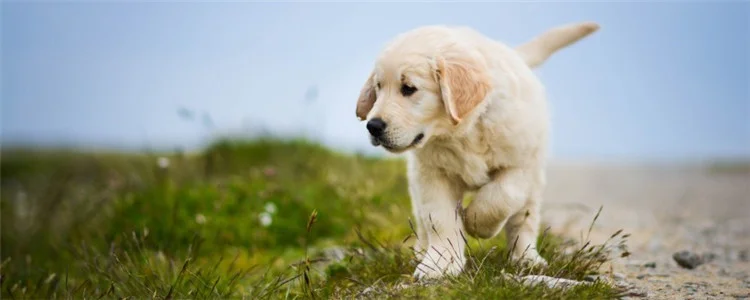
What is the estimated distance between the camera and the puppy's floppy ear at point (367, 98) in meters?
4.45

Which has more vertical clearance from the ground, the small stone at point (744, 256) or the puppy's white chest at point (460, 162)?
the puppy's white chest at point (460, 162)

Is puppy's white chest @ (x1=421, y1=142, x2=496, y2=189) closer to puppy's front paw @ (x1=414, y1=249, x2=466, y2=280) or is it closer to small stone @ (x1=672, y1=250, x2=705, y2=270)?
puppy's front paw @ (x1=414, y1=249, x2=466, y2=280)

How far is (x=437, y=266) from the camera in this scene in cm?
388

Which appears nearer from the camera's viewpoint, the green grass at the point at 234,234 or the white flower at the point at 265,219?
the green grass at the point at 234,234

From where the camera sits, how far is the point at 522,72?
15.0 feet

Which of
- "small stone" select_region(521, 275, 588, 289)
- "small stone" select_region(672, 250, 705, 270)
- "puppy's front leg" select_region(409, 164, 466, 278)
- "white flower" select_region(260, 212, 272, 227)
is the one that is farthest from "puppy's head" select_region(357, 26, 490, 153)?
"white flower" select_region(260, 212, 272, 227)

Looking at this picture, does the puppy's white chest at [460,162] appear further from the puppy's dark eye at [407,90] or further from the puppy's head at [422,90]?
the puppy's dark eye at [407,90]

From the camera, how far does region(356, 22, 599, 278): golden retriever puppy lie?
4.07 meters

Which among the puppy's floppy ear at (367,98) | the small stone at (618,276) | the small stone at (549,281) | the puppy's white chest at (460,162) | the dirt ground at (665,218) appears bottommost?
the dirt ground at (665,218)

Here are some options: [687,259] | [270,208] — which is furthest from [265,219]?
[687,259]

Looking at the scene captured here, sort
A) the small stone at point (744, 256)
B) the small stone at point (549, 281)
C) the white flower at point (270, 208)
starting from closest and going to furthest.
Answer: the small stone at point (549, 281)
the small stone at point (744, 256)
the white flower at point (270, 208)

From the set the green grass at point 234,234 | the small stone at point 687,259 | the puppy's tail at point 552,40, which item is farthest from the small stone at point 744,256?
the puppy's tail at point 552,40

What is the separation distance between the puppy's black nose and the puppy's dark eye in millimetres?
241

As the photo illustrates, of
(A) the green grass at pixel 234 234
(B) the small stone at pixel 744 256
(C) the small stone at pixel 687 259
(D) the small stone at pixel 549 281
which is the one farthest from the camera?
(B) the small stone at pixel 744 256
